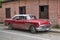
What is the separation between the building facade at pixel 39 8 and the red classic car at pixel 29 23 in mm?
3424

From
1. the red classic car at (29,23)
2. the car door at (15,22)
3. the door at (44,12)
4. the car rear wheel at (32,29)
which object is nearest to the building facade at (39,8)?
the door at (44,12)

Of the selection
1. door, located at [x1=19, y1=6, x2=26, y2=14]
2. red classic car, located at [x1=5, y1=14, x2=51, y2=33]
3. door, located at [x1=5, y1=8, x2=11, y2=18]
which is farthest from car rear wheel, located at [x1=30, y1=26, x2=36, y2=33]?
door, located at [x1=5, y1=8, x2=11, y2=18]

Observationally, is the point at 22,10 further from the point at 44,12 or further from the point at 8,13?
the point at 44,12

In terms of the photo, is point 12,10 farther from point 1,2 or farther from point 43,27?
point 43,27

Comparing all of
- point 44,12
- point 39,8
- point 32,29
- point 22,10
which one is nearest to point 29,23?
point 32,29

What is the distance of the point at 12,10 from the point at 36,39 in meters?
13.5

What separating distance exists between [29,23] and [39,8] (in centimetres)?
541

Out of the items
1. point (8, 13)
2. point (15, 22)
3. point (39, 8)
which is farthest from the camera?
Answer: point (8, 13)

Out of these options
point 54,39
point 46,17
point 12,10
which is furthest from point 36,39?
point 12,10

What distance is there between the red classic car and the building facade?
3.42 metres

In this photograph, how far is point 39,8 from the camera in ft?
69.8

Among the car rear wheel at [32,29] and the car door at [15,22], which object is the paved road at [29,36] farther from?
the car door at [15,22]

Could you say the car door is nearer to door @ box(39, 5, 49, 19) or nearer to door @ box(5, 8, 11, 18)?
door @ box(39, 5, 49, 19)

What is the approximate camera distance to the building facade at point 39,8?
1958 cm
